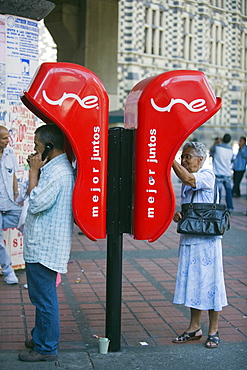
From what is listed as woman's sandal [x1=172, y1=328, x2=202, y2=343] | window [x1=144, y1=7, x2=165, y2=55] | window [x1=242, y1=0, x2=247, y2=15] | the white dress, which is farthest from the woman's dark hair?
window [x1=242, y1=0, x2=247, y2=15]

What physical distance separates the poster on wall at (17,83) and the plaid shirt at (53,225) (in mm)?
2722

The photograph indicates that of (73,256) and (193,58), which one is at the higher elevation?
(193,58)

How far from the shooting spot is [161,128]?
4133 millimetres

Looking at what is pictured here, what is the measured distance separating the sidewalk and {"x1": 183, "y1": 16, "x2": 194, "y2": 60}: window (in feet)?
118

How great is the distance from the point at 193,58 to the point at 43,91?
4025cm

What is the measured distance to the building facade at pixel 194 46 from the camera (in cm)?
3788

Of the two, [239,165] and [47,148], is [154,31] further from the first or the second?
[47,148]

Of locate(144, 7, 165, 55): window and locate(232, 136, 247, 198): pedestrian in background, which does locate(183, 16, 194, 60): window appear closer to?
locate(144, 7, 165, 55): window

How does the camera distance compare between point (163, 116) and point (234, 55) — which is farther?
point (234, 55)

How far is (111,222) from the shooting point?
428cm

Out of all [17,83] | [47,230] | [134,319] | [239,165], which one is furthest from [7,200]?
[239,165]

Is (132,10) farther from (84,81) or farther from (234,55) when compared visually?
(84,81)

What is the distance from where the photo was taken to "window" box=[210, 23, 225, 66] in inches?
1747

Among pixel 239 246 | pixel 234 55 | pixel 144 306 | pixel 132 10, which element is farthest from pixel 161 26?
pixel 144 306
